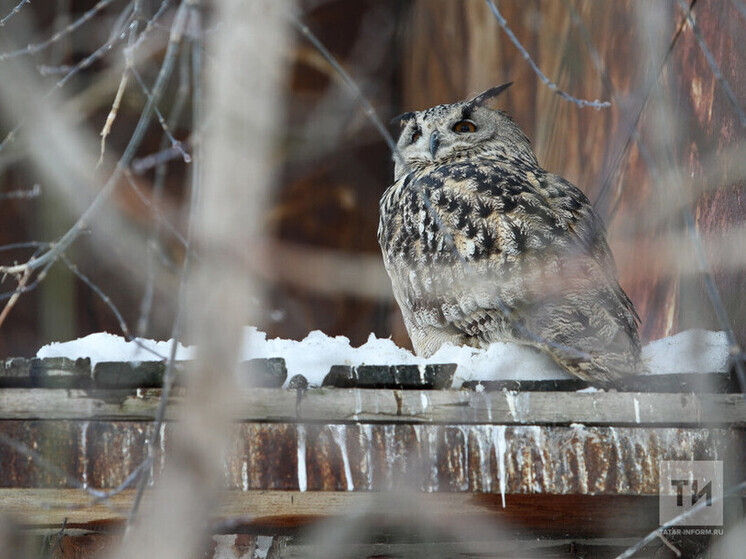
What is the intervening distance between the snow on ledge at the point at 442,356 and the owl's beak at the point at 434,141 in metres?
1.66

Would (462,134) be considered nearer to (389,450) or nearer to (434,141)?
(434,141)

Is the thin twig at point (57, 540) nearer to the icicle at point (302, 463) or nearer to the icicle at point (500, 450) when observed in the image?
the icicle at point (302, 463)

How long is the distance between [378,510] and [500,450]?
0.39 meters

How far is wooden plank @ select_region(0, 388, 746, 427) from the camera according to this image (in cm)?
227

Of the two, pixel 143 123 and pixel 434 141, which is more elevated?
pixel 434 141

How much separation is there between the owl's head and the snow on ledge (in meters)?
1.68

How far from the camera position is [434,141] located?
4277 mm

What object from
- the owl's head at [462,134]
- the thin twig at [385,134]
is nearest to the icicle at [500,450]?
the thin twig at [385,134]

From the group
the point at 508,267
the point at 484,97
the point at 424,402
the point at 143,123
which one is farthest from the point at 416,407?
the point at 484,97

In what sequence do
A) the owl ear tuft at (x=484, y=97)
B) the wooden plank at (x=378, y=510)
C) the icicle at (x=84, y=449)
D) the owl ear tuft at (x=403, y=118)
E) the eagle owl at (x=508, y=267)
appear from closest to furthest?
the icicle at (x=84, y=449) < the wooden plank at (x=378, y=510) < the eagle owl at (x=508, y=267) < the owl ear tuft at (x=484, y=97) < the owl ear tuft at (x=403, y=118)

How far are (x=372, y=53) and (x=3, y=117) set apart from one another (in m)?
2.41

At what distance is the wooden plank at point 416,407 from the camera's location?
7.46ft

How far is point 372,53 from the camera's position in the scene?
22.0ft

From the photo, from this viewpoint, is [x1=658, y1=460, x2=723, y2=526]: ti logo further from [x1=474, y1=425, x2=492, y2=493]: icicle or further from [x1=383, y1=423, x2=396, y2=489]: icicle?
[x1=383, y1=423, x2=396, y2=489]: icicle
